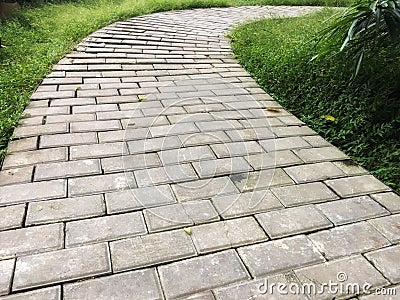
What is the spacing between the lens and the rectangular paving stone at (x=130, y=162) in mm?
2165

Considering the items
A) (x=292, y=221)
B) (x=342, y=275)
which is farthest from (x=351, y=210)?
(x=342, y=275)

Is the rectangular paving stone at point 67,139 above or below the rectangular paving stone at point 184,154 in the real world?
above

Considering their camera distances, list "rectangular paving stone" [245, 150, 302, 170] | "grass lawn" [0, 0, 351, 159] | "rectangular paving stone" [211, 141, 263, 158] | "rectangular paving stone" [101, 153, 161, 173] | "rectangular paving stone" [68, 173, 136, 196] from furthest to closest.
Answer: "grass lawn" [0, 0, 351, 159], "rectangular paving stone" [211, 141, 263, 158], "rectangular paving stone" [245, 150, 302, 170], "rectangular paving stone" [101, 153, 161, 173], "rectangular paving stone" [68, 173, 136, 196]

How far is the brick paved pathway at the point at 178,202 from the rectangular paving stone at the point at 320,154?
13 mm

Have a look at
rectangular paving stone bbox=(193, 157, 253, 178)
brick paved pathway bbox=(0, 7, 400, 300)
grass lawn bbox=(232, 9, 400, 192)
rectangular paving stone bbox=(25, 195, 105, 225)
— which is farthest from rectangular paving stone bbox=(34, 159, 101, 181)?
grass lawn bbox=(232, 9, 400, 192)

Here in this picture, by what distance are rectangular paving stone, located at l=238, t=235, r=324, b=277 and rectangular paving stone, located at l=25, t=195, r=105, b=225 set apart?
72cm

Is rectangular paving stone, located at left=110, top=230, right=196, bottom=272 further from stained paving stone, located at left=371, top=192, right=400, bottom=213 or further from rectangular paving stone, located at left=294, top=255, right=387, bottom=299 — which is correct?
stained paving stone, located at left=371, top=192, right=400, bottom=213

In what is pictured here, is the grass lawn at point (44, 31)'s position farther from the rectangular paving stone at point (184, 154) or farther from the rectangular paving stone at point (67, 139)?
the rectangular paving stone at point (184, 154)

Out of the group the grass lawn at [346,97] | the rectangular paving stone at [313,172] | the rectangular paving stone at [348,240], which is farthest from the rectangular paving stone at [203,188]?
the grass lawn at [346,97]

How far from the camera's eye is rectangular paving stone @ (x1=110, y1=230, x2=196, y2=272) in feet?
5.02

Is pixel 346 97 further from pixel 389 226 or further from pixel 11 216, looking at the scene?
pixel 11 216

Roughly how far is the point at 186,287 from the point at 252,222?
0.50 meters

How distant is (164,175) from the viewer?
2115 mm

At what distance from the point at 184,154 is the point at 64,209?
802mm
